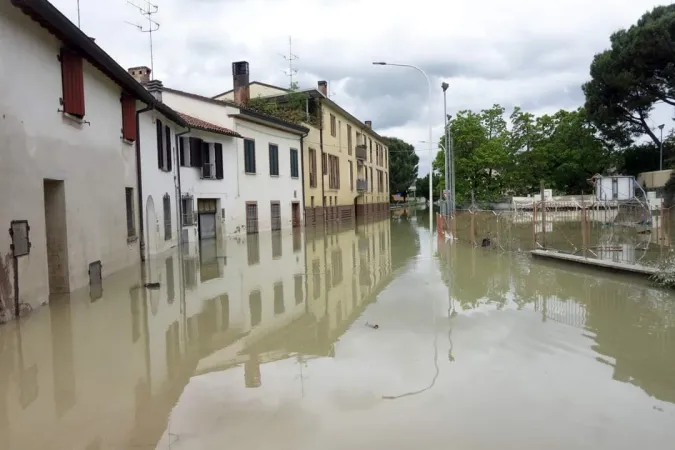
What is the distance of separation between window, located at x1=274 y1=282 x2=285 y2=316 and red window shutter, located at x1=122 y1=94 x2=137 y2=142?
6.43 metres

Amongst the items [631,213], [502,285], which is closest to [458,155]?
[631,213]

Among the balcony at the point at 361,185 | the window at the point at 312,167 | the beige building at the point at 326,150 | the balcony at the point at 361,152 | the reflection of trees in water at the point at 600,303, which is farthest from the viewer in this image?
the balcony at the point at 361,185

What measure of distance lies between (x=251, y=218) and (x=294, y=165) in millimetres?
6243

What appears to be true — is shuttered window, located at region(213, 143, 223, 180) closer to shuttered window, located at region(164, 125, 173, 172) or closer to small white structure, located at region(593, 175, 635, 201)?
shuttered window, located at region(164, 125, 173, 172)

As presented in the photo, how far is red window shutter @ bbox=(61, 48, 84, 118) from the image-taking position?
10.2 metres

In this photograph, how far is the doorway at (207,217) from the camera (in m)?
23.9

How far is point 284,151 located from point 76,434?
27780mm

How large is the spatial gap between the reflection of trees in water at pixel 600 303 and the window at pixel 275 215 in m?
16.3

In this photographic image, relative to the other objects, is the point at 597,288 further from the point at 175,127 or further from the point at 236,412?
the point at 175,127

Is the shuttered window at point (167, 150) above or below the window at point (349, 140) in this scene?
below

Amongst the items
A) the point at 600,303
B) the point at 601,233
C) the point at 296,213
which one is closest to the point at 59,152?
the point at 600,303

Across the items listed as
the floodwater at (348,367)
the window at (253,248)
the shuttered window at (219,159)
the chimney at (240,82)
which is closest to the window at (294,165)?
the chimney at (240,82)

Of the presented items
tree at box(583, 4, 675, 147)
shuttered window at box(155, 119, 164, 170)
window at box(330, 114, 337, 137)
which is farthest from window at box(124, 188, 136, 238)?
tree at box(583, 4, 675, 147)

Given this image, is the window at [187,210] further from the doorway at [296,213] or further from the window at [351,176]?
the window at [351,176]
